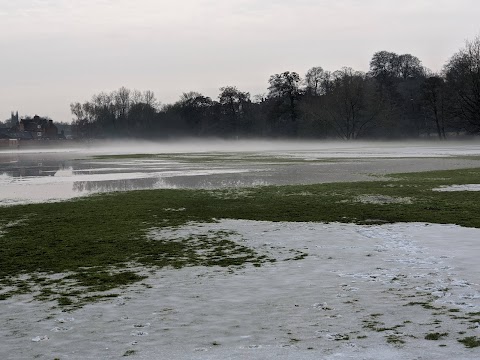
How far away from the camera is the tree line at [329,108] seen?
8925cm

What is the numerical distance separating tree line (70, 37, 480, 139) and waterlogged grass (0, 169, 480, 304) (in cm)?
5524

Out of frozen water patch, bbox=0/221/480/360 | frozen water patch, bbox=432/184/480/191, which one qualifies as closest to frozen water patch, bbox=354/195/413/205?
frozen water patch, bbox=432/184/480/191

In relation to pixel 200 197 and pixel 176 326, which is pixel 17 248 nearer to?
→ pixel 176 326

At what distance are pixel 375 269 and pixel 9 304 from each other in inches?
246

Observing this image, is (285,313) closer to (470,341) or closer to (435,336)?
(435,336)

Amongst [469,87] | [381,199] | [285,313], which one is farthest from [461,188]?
[469,87]

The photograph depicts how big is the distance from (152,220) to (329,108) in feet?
312

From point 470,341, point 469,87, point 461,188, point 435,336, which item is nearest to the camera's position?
point 470,341

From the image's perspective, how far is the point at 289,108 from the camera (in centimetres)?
13150

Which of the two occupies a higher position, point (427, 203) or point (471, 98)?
point (471, 98)

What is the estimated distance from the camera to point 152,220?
16953mm

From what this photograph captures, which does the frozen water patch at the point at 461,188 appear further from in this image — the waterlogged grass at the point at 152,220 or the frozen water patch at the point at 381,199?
the frozen water patch at the point at 381,199

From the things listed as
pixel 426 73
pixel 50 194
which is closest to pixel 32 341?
pixel 50 194

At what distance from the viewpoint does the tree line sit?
293ft
